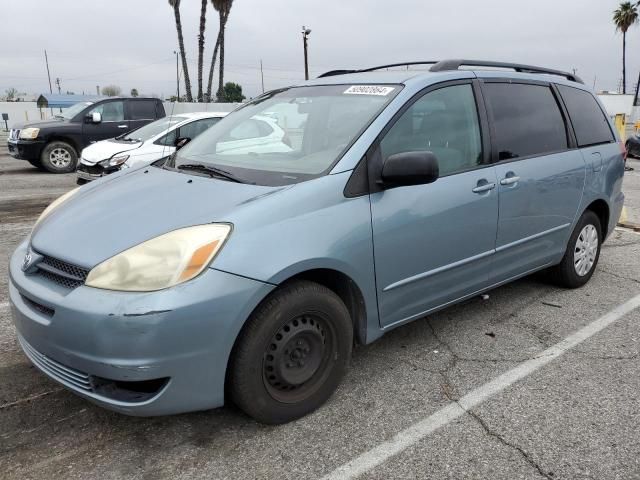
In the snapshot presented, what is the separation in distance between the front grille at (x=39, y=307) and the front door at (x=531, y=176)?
265 centimetres

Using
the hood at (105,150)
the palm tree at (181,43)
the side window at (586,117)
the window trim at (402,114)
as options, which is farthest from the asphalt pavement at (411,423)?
the palm tree at (181,43)

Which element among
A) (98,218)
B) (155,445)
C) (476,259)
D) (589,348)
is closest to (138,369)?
(155,445)

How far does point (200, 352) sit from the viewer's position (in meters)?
2.26

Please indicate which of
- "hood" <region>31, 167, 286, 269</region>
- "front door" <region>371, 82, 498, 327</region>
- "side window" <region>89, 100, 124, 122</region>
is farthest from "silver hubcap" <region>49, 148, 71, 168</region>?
"front door" <region>371, 82, 498, 327</region>

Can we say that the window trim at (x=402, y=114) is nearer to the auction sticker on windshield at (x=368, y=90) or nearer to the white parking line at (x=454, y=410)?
the auction sticker on windshield at (x=368, y=90)

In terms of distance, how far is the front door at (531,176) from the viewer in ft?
11.9

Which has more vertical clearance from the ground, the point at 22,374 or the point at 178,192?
the point at 178,192

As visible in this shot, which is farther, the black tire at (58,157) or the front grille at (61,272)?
the black tire at (58,157)

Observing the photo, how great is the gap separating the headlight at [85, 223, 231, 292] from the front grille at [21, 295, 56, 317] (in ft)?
0.78

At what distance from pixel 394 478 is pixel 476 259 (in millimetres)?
1597

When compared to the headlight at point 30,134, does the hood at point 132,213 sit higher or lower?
lower

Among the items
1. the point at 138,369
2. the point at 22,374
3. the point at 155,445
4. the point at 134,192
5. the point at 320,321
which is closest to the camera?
the point at 138,369

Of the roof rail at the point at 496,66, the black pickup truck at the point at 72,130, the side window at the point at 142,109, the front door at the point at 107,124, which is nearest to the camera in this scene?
the roof rail at the point at 496,66

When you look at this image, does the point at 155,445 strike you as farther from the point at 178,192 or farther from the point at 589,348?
the point at 589,348
